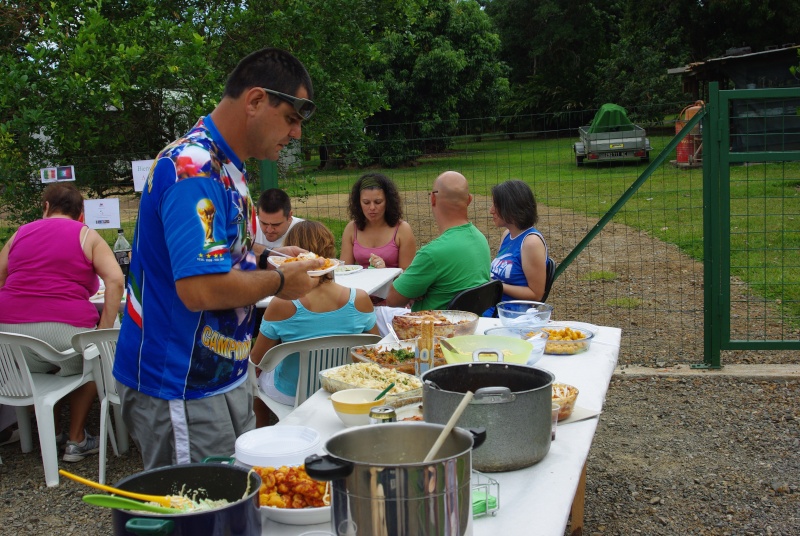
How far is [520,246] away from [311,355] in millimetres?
1752

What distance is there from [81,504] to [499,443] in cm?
321

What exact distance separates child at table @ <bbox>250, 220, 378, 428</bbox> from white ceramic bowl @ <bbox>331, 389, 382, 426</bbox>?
155cm

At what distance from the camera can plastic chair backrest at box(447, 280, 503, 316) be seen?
4.42m

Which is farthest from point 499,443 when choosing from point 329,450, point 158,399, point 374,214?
point 374,214

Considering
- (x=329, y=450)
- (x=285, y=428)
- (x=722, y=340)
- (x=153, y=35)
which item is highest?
(x=153, y=35)

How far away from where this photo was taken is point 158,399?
2314mm

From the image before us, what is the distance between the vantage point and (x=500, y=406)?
175cm

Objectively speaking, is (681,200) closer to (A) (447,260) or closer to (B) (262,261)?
(A) (447,260)

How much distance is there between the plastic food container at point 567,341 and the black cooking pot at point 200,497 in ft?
6.32

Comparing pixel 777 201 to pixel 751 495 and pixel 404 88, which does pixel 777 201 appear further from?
pixel 404 88

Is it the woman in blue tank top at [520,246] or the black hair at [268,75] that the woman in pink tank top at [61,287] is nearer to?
the woman in blue tank top at [520,246]

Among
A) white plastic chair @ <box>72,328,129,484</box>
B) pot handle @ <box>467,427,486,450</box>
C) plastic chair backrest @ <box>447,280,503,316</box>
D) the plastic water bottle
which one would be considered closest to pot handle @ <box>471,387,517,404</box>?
pot handle @ <box>467,427,486,450</box>

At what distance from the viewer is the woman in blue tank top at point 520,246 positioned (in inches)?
196

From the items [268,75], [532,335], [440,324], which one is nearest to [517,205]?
[532,335]
